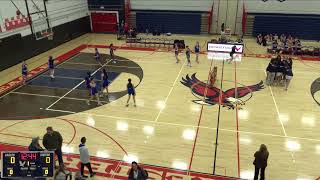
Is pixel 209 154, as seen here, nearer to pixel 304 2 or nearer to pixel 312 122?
pixel 312 122

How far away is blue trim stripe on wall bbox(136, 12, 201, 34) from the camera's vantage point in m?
31.1

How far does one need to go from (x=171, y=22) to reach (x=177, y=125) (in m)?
20.3

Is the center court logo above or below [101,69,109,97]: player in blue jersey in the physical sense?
below

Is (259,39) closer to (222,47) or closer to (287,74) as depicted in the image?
(222,47)

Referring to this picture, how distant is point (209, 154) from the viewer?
11.4 metres

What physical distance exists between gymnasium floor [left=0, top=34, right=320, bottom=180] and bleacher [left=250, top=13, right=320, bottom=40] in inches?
403

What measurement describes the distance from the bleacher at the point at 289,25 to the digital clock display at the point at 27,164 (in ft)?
87.3

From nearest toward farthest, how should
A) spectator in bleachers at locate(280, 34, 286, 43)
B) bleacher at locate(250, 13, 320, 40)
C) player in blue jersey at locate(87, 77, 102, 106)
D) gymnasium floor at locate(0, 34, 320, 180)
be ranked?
gymnasium floor at locate(0, 34, 320, 180) → player in blue jersey at locate(87, 77, 102, 106) → spectator in bleachers at locate(280, 34, 286, 43) → bleacher at locate(250, 13, 320, 40)

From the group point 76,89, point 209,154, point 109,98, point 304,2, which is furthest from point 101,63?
point 304,2

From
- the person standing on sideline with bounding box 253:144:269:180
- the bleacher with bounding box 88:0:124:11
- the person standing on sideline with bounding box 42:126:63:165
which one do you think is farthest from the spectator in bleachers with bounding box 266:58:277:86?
the bleacher with bounding box 88:0:124:11

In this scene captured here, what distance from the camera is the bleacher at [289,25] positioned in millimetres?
28469

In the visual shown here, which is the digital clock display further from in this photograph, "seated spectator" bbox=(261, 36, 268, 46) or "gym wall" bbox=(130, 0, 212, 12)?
"gym wall" bbox=(130, 0, 212, 12)

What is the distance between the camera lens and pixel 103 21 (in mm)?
32312

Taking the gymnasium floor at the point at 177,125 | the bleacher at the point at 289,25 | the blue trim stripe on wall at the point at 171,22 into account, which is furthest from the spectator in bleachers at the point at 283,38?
the blue trim stripe on wall at the point at 171,22
